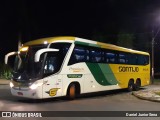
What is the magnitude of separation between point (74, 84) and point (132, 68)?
8.32m

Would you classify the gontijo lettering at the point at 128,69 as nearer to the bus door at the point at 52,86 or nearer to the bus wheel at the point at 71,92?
the bus wheel at the point at 71,92

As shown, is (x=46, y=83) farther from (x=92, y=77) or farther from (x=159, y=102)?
(x=159, y=102)

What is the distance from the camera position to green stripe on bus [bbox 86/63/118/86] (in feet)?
67.7

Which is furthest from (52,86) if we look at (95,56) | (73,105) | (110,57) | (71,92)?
(110,57)

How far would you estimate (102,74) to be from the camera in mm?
21719

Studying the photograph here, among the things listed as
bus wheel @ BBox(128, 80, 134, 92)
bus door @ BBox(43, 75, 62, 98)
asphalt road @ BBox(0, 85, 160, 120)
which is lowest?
asphalt road @ BBox(0, 85, 160, 120)

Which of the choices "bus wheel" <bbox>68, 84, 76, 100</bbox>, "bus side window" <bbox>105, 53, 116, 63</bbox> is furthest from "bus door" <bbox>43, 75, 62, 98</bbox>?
"bus side window" <bbox>105, 53, 116, 63</bbox>

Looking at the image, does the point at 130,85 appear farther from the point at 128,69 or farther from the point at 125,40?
the point at 125,40

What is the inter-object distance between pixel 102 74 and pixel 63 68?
15.0ft

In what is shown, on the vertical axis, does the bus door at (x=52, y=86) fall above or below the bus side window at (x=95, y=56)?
below

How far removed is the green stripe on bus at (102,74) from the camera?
20.6 meters

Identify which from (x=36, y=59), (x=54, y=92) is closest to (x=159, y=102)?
(x=54, y=92)

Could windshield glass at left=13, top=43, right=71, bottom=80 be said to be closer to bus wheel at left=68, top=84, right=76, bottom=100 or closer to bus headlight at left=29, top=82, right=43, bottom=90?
bus headlight at left=29, top=82, right=43, bottom=90

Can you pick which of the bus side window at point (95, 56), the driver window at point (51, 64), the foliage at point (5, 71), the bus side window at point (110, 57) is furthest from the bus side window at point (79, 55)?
the foliage at point (5, 71)
